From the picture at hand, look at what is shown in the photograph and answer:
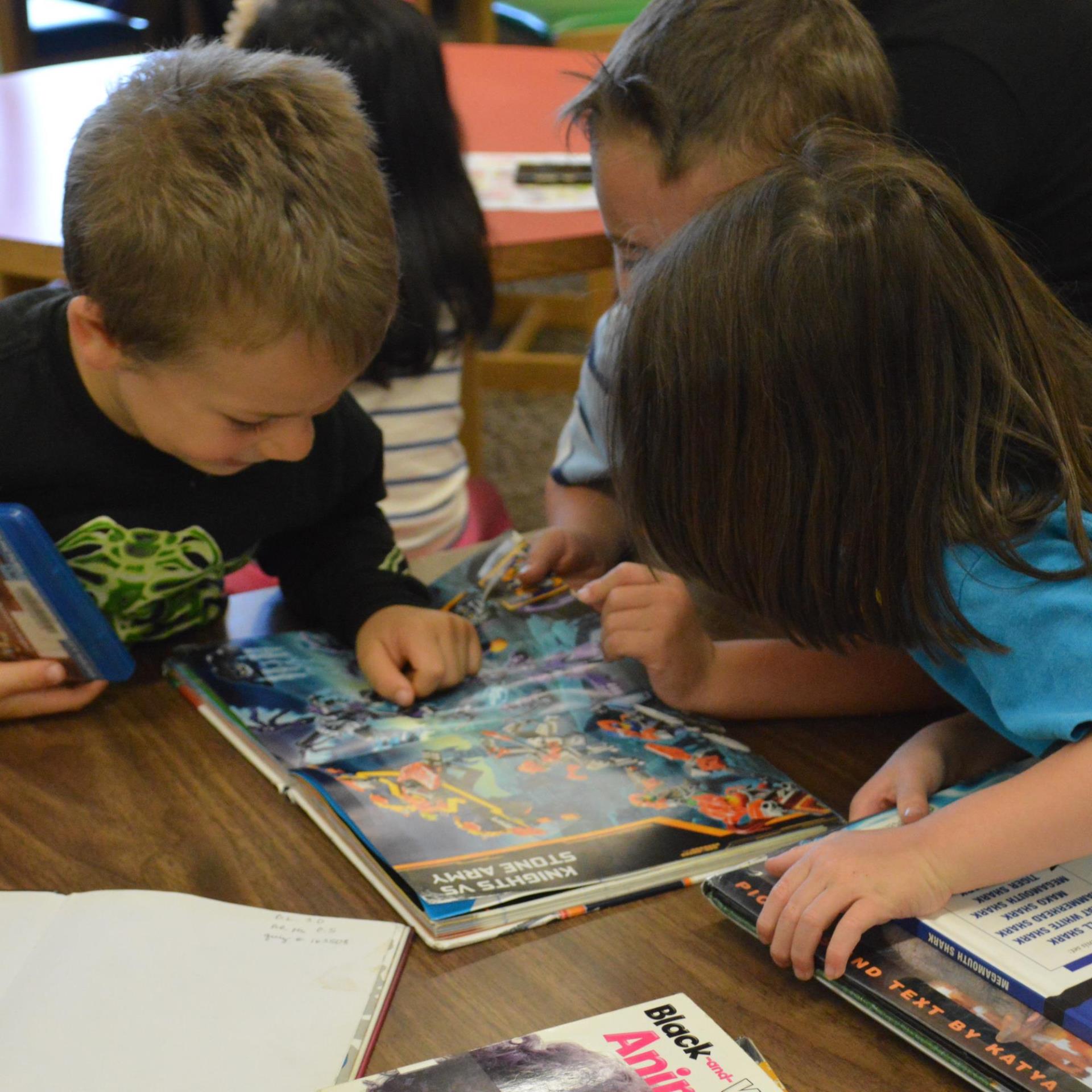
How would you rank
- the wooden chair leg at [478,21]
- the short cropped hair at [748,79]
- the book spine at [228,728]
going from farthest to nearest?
1. the wooden chair leg at [478,21]
2. the short cropped hair at [748,79]
3. the book spine at [228,728]

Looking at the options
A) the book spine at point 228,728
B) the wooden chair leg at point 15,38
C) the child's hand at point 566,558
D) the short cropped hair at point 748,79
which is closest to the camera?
the book spine at point 228,728

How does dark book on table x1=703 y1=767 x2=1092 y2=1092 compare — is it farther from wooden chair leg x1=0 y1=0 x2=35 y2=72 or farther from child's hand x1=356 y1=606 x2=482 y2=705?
wooden chair leg x1=0 y1=0 x2=35 y2=72

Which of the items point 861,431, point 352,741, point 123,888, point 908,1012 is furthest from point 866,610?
point 123,888

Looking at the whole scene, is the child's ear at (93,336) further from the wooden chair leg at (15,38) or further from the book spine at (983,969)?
the wooden chair leg at (15,38)

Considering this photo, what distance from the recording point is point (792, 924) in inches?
24.5

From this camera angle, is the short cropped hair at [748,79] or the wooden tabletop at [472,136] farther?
the wooden tabletop at [472,136]

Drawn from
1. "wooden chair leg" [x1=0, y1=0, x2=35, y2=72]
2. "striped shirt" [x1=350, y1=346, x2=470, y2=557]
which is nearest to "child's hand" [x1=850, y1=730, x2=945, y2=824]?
"striped shirt" [x1=350, y1=346, x2=470, y2=557]

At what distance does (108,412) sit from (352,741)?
1.07 feet

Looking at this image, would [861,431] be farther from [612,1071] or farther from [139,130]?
[139,130]

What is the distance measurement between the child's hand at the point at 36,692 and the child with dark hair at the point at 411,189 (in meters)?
0.67

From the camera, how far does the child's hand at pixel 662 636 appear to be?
87cm

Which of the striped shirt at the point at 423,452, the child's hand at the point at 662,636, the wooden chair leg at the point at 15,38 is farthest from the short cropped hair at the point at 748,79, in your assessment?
the wooden chair leg at the point at 15,38

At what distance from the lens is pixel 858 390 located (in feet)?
2.21

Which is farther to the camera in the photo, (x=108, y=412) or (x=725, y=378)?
(x=108, y=412)
